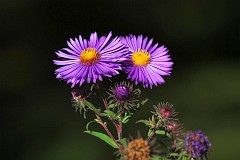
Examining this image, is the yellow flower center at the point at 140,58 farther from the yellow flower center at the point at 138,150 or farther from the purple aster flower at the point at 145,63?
the yellow flower center at the point at 138,150

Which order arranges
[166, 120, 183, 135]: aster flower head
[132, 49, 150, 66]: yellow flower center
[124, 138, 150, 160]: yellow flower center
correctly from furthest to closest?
[132, 49, 150, 66]: yellow flower center < [166, 120, 183, 135]: aster flower head < [124, 138, 150, 160]: yellow flower center

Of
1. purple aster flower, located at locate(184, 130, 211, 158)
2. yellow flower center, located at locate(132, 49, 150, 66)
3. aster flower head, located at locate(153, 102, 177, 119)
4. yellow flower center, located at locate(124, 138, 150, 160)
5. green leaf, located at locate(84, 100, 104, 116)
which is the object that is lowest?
yellow flower center, located at locate(124, 138, 150, 160)

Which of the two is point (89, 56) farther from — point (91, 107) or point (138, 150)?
point (138, 150)

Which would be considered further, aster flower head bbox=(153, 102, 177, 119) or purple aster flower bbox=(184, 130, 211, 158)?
aster flower head bbox=(153, 102, 177, 119)

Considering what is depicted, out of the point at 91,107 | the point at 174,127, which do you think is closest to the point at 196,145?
the point at 174,127

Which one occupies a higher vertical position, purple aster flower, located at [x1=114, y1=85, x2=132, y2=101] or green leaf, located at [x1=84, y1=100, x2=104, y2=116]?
purple aster flower, located at [x1=114, y1=85, x2=132, y2=101]

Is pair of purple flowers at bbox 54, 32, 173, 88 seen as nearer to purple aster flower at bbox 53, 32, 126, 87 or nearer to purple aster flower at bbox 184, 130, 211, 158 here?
purple aster flower at bbox 53, 32, 126, 87

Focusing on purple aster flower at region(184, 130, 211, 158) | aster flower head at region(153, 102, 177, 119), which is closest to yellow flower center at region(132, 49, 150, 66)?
aster flower head at region(153, 102, 177, 119)
